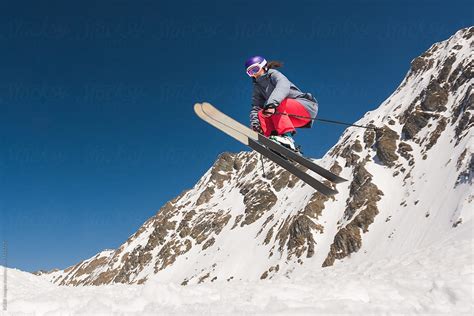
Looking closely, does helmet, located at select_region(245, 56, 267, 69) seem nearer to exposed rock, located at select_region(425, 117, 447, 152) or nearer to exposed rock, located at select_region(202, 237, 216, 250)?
exposed rock, located at select_region(425, 117, 447, 152)

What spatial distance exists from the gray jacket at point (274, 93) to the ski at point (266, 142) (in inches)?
15.3

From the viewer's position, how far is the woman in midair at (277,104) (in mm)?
9047

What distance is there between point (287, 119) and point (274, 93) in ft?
2.97

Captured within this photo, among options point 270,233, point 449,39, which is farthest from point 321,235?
point 449,39

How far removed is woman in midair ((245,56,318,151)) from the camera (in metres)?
9.05

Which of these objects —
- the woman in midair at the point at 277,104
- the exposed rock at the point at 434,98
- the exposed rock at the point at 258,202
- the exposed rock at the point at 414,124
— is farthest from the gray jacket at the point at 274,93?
the exposed rock at the point at 258,202

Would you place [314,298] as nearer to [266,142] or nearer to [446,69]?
[266,142]

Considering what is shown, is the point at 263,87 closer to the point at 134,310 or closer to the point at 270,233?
the point at 134,310

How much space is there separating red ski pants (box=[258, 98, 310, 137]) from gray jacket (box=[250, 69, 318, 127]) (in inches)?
5.1

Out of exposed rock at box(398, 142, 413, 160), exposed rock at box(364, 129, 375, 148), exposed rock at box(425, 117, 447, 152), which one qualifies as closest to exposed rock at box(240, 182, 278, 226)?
exposed rock at box(364, 129, 375, 148)

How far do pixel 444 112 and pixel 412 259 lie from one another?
9589 cm

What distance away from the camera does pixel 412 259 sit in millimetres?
6961

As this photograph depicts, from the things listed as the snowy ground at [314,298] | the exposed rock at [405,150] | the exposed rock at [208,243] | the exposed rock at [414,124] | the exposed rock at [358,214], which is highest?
the exposed rock at [414,124]

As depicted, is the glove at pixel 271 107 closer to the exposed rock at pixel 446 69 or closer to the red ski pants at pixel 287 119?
the red ski pants at pixel 287 119
